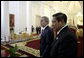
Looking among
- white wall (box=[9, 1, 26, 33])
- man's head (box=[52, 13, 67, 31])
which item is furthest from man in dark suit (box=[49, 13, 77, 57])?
white wall (box=[9, 1, 26, 33])

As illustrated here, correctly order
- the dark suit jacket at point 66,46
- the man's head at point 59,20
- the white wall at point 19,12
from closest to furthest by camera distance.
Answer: the dark suit jacket at point 66,46, the man's head at point 59,20, the white wall at point 19,12

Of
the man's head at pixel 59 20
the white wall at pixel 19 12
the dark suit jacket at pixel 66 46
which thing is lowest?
the dark suit jacket at pixel 66 46

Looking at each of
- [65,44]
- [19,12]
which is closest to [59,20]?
[65,44]

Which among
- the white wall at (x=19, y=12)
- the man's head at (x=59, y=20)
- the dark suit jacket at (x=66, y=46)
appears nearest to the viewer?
the dark suit jacket at (x=66, y=46)

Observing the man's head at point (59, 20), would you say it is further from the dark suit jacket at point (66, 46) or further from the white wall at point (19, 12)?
the white wall at point (19, 12)

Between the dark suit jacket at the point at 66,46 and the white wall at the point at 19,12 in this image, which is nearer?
the dark suit jacket at the point at 66,46

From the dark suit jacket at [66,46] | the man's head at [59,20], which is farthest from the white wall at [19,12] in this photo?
the dark suit jacket at [66,46]

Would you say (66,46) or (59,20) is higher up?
(59,20)

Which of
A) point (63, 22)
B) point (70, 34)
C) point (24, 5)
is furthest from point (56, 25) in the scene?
point (24, 5)

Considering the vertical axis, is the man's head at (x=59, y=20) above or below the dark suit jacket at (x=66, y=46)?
above

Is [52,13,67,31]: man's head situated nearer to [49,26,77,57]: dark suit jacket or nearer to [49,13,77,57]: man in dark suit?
[49,13,77,57]: man in dark suit

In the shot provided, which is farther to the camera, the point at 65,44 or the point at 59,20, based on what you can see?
the point at 59,20

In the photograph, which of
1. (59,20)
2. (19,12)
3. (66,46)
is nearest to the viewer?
(66,46)

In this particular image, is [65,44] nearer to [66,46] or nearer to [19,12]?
[66,46]
